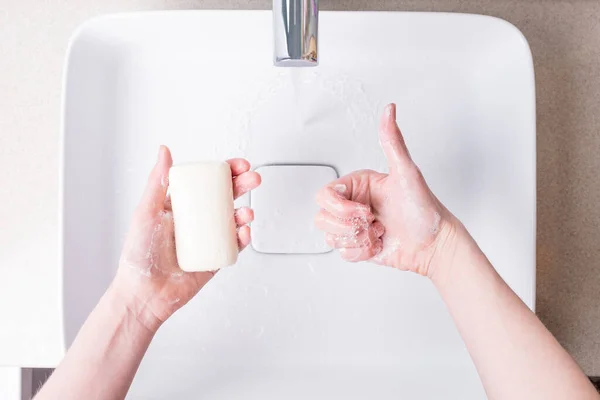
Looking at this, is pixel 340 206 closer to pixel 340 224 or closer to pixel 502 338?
pixel 340 224

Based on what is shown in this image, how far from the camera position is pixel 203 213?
57 cm

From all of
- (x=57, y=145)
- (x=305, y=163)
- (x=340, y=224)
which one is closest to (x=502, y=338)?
(x=340, y=224)

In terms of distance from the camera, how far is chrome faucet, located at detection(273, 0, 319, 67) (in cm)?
53

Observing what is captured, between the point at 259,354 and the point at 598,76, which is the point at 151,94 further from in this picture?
the point at 598,76

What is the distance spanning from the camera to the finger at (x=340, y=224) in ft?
2.02

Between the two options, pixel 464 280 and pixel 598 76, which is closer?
pixel 464 280

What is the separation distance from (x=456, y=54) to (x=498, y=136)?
0.13 meters

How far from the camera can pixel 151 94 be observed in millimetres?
725

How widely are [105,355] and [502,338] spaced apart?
48cm

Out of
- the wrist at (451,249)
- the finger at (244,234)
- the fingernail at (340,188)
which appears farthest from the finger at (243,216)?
the wrist at (451,249)

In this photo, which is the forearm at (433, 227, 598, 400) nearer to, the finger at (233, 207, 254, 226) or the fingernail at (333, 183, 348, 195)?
the fingernail at (333, 183, 348, 195)

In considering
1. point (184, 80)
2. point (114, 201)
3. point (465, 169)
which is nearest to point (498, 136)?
point (465, 169)

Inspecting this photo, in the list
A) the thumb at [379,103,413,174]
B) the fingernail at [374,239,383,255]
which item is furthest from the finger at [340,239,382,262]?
the thumb at [379,103,413,174]

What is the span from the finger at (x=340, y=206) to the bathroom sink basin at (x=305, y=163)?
113mm
